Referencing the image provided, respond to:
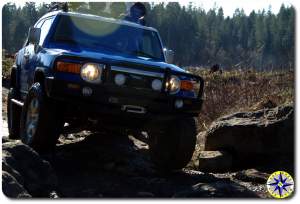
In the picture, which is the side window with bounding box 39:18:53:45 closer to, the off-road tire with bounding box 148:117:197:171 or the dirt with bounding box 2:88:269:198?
the dirt with bounding box 2:88:269:198

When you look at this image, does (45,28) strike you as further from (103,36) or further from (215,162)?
(215,162)

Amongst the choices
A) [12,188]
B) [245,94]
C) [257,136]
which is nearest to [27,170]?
[12,188]

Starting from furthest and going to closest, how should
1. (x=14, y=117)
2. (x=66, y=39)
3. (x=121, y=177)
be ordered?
1. (x=14, y=117)
2. (x=66, y=39)
3. (x=121, y=177)

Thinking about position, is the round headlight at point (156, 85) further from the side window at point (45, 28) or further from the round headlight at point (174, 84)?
the side window at point (45, 28)

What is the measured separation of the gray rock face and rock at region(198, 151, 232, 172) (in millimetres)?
2574

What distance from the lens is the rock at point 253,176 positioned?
18.8ft

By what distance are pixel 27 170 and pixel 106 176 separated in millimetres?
1265

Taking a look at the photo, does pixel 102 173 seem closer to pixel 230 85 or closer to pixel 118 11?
pixel 118 11

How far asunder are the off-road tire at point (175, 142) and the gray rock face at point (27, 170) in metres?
1.53

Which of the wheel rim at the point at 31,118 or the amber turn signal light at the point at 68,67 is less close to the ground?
the amber turn signal light at the point at 68,67

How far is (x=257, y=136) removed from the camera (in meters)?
6.55

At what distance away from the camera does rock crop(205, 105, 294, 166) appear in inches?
255

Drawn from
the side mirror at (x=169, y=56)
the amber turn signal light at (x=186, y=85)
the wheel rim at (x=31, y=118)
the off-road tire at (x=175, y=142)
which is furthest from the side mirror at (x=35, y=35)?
the amber turn signal light at (x=186, y=85)

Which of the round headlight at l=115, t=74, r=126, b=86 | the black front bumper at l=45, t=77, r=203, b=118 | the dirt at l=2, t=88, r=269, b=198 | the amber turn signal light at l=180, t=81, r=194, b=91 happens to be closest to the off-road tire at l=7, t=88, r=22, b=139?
the dirt at l=2, t=88, r=269, b=198
